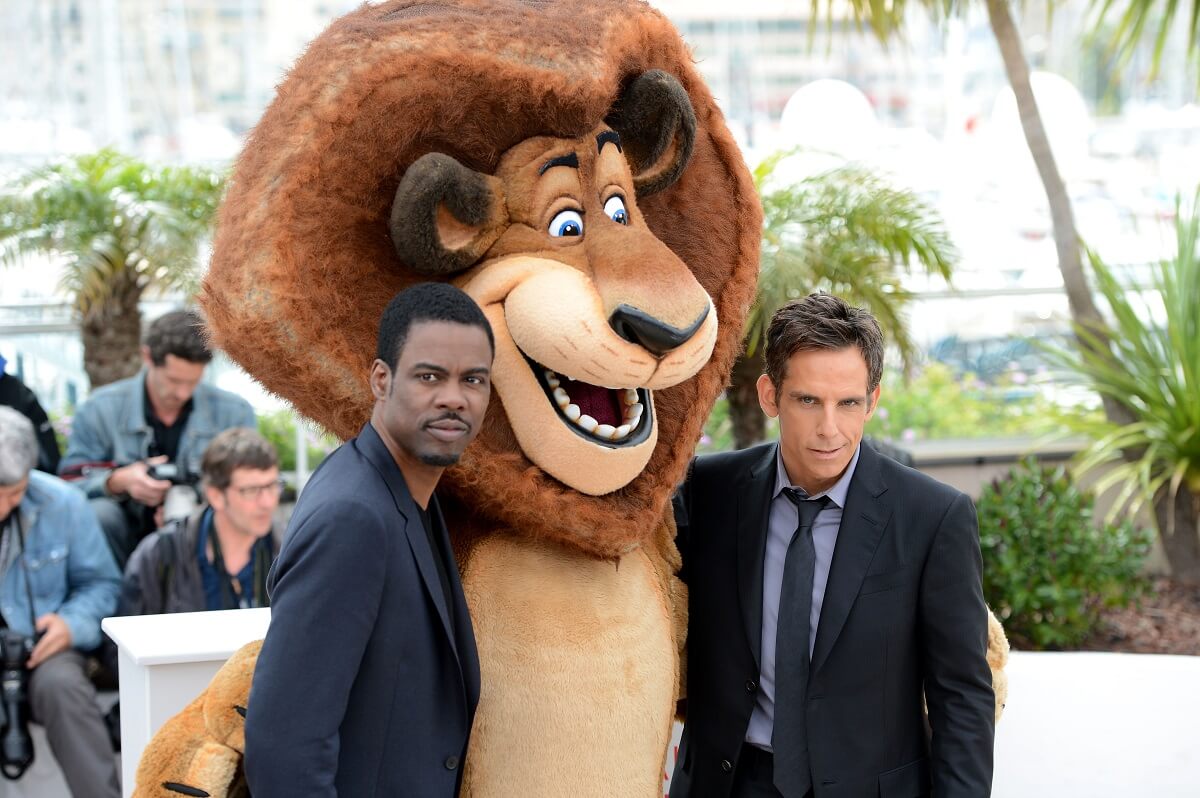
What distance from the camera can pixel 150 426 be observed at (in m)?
5.09

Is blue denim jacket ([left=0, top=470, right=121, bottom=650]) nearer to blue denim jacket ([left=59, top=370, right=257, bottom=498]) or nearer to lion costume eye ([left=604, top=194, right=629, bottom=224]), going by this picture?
blue denim jacket ([left=59, top=370, right=257, bottom=498])

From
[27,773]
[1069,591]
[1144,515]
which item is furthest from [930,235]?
[27,773]

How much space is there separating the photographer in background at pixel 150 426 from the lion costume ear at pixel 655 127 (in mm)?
2958

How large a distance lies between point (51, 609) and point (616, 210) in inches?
110

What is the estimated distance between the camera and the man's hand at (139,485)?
4.82 m

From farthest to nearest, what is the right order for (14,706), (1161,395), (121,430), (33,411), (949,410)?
(949,410), (1161,395), (33,411), (121,430), (14,706)

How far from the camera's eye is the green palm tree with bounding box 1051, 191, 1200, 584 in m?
6.10

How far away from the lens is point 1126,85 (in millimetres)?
23766

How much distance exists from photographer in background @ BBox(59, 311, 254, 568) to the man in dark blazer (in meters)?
3.13

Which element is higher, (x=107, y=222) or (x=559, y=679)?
(x=107, y=222)

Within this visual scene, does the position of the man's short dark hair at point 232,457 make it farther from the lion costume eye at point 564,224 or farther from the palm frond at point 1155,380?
the palm frond at point 1155,380

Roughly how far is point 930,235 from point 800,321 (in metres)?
3.77

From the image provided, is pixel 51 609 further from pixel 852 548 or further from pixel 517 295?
pixel 852 548

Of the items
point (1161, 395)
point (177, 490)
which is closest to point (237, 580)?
point (177, 490)
